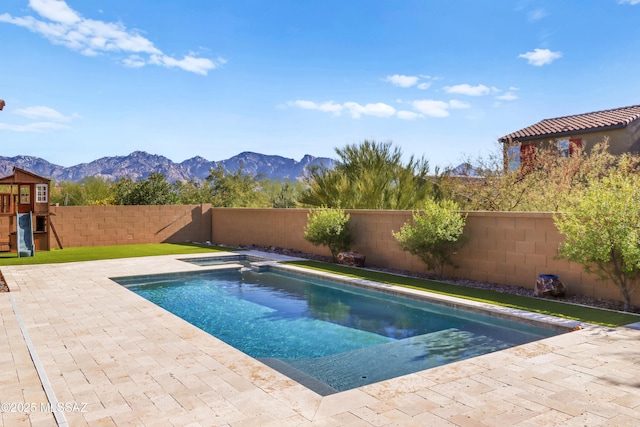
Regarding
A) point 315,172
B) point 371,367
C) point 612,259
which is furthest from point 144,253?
point 612,259

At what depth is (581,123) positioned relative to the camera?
2055 centimetres

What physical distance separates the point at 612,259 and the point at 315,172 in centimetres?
1186

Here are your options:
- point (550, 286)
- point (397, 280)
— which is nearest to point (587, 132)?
point (397, 280)

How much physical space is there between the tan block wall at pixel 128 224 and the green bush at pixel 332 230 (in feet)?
31.0

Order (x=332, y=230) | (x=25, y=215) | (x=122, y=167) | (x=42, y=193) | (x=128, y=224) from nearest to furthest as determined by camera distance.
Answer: (x=332, y=230) < (x=25, y=215) < (x=42, y=193) < (x=128, y=224) < (x=122, y=167)

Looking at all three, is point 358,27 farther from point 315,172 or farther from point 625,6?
point 625,6

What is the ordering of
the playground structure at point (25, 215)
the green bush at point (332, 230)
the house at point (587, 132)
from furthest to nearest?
the house at point (587, 132) < the playground structure at point (25, 215) < the green bush at point (332, 230)

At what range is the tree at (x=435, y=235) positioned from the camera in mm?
9906

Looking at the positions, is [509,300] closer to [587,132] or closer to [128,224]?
[587,132]

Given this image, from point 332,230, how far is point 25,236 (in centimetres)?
1075

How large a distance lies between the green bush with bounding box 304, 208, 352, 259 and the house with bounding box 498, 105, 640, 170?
7.49m

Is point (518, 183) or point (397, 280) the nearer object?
point (397, 280)

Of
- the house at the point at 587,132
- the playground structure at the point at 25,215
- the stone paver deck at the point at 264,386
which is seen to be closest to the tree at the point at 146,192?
the playground structure at the point at 25,215

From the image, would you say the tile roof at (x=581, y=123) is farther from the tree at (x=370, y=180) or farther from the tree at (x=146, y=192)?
the tree at (x=146, y=192)
